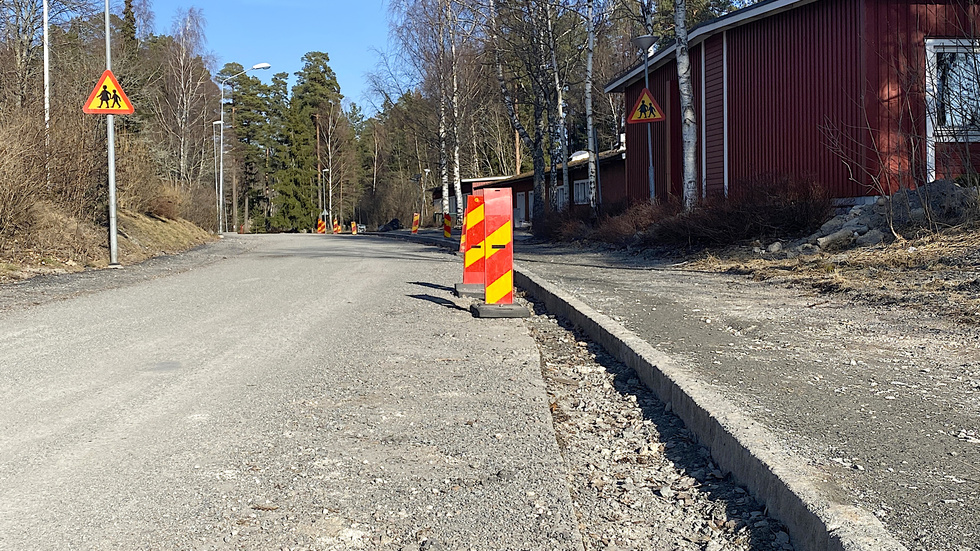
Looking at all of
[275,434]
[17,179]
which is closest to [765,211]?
[275,434]

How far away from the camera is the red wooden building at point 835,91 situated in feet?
50.3

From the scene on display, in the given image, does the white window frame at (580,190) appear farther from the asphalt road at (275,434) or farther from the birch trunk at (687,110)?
the asphalt road at (275,434)

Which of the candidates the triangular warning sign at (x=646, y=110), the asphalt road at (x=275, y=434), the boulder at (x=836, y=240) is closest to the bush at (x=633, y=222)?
the triangular warning sign at (x=646, y=110)

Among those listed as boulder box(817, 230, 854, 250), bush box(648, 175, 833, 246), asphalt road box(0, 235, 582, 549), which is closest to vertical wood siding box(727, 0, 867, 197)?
bush box(648, 175, 833, 246)

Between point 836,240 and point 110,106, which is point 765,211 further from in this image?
point 110,106

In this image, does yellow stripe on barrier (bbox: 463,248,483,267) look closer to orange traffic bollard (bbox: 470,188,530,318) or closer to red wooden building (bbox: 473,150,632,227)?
orange traffic bollard (bbox: 470,188,530,318)

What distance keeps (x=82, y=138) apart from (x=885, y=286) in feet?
50.6

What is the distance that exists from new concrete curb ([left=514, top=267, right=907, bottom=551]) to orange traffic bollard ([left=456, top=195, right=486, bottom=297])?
511cm

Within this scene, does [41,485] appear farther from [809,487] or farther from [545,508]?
[809,487]

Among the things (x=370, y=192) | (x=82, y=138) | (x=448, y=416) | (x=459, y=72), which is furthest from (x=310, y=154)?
(x=448, y=416)

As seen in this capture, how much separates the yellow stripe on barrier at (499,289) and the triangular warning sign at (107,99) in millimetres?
9645

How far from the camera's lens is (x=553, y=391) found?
19.4 feet

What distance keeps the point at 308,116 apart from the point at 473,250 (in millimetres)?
78640

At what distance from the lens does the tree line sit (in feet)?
59.5
